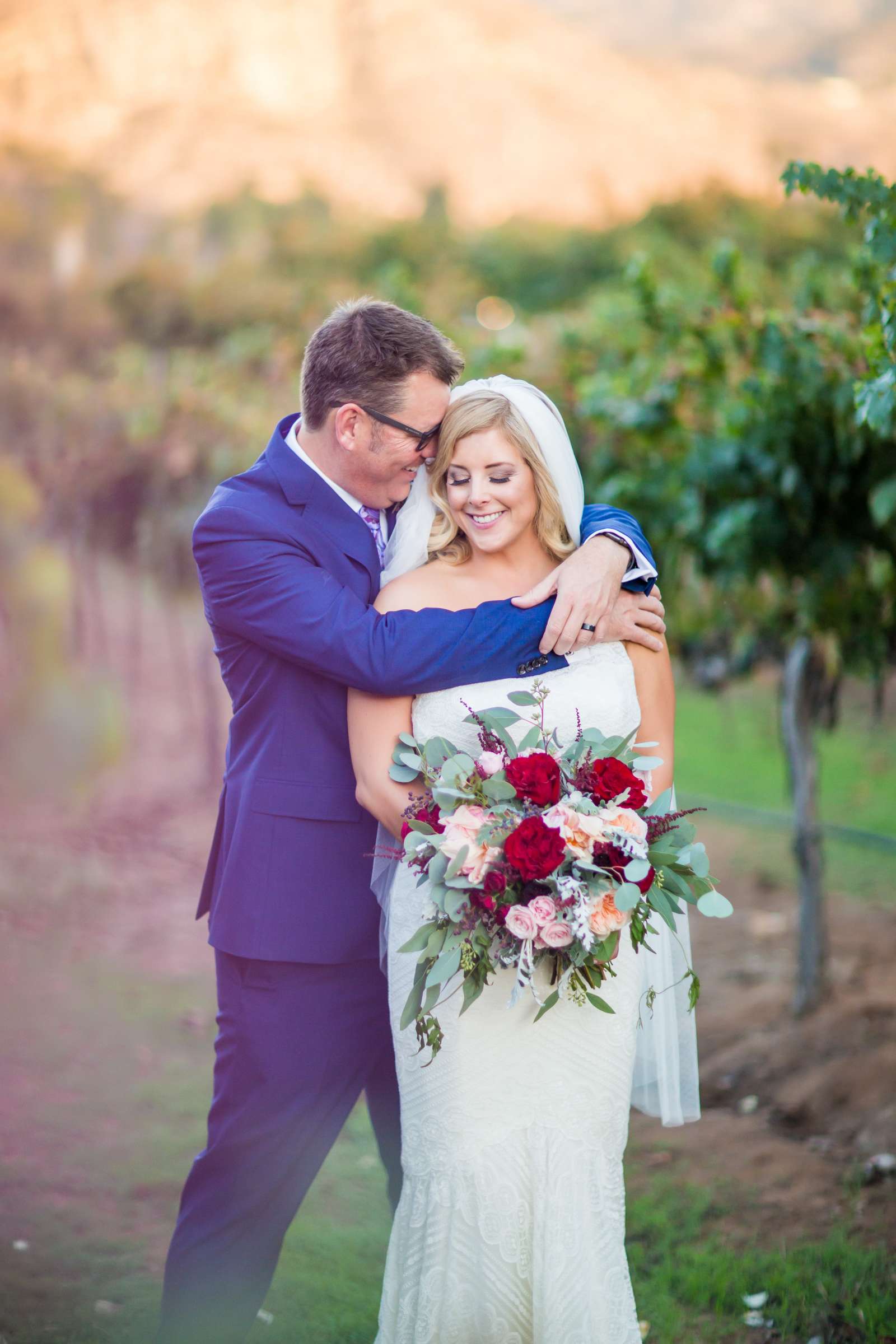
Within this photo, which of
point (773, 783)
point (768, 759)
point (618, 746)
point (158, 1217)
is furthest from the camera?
point (768, 759)

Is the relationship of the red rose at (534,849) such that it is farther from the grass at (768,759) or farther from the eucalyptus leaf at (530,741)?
the grass at (768,759)

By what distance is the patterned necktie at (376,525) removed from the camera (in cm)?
266

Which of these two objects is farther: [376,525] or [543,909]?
[376,525]

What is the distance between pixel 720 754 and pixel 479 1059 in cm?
1050

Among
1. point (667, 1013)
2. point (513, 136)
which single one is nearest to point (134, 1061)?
point (667, 1013)

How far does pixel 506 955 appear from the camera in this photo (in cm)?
209

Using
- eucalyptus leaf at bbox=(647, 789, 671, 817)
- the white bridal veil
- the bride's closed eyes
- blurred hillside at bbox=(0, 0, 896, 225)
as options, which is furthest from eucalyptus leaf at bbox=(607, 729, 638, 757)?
blurred hillside at bbox=(0, 0, 896, 225)

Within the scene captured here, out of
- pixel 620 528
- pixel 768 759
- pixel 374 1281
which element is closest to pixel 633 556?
pixel 620 528

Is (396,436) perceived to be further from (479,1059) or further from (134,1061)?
(134,1061)

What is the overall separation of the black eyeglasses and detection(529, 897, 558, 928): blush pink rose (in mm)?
1082

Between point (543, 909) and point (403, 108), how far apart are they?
106 ft

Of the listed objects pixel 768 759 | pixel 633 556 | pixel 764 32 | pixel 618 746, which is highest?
pixel 764 32

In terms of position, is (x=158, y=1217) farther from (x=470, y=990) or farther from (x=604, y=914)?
(x=604, y=914)

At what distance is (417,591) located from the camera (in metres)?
2.56
